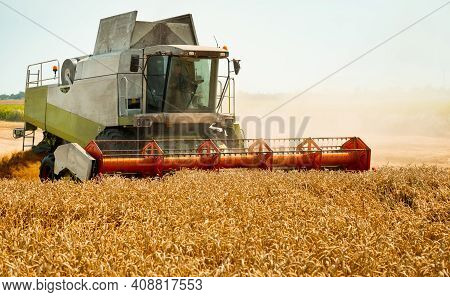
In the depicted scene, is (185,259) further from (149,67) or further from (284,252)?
(149,67)

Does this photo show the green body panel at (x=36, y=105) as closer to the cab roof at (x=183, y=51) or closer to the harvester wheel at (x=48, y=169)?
the harvester wheel at (x=48, y=169)

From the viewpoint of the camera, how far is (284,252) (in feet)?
10.8

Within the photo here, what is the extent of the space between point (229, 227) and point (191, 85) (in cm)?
603

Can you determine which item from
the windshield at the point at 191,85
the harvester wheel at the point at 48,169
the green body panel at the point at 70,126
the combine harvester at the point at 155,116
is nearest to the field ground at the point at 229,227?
the combine harvester at the point at 155,116

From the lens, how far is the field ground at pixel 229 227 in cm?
Result: 313

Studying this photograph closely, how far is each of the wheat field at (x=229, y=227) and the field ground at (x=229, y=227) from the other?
11 mm

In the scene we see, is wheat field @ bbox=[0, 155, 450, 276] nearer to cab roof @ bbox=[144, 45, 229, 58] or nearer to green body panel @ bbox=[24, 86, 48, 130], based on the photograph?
cab roof @ bbox=[144, 45, 229, 58]

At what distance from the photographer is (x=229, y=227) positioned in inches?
162

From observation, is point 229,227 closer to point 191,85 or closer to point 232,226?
point 232,226

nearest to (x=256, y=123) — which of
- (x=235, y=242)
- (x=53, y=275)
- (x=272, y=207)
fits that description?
(x=272, y=207)

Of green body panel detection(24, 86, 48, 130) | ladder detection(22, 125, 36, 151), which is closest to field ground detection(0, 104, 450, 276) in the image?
green body panel detection(24, 86, 48, 130)

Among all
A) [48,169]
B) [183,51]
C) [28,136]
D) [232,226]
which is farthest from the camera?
[28,136]

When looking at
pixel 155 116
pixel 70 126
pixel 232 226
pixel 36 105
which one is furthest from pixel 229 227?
pixel 36 105

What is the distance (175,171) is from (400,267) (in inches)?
220
